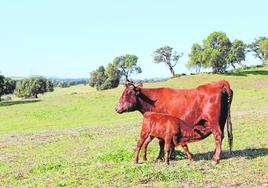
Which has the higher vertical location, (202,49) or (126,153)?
(202,49)

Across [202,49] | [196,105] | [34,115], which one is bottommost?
[34,115]

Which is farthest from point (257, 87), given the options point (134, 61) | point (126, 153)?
point (134, 61)

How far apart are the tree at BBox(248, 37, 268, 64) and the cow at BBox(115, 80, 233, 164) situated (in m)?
119

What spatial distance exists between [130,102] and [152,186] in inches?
191

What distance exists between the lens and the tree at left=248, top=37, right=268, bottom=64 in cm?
12775

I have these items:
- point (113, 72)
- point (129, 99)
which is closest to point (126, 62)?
point (113, 72)

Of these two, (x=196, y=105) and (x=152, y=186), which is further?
(x=196, y=105)

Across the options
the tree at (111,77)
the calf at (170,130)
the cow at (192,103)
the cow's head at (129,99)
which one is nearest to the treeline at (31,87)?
the tree at (111,77)

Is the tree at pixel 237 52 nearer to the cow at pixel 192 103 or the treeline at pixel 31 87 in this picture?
the treeline at pixel 31 87

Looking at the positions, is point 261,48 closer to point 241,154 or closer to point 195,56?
point 195,56

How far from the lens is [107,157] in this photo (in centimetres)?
1530

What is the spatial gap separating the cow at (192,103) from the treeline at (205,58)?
89941 mm

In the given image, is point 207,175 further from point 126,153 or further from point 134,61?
point 134,61

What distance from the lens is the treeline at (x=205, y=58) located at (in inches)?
4149
